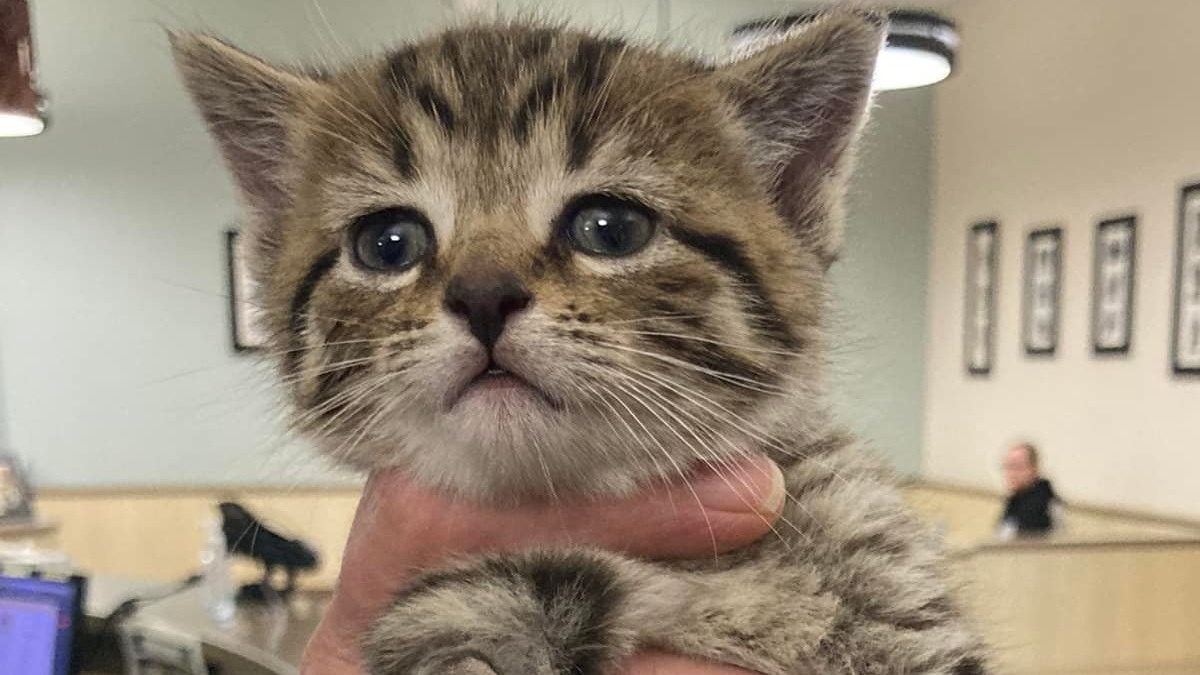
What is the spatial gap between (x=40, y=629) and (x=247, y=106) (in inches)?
60.6

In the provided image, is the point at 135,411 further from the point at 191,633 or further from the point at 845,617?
the point at 845,617

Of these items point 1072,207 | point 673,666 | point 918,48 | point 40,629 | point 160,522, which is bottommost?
point 160,522

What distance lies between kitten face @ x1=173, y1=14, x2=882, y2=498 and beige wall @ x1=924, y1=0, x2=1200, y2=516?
154 inches

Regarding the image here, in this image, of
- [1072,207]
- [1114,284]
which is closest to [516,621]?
[1114,284]

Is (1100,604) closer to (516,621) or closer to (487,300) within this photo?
(516,621)

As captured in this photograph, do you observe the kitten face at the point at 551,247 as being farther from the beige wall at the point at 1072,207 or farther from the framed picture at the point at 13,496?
the framed picture at the point at 13,496

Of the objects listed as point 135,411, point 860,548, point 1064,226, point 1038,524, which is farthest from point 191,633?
point 1064,226

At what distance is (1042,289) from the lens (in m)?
5.29

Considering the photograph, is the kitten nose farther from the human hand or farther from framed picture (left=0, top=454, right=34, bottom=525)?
framed picture (left=0, top=454, right=34, bottom=525)

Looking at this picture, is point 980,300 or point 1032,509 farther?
point 980,300

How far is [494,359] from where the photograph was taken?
93cm

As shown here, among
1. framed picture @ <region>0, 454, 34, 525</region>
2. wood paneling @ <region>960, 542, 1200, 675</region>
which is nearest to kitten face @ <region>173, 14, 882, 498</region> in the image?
wood paneling @ <region>960, 542, 1200, 675</region>

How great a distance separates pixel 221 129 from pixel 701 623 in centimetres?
88

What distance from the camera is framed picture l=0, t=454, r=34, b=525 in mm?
4812
